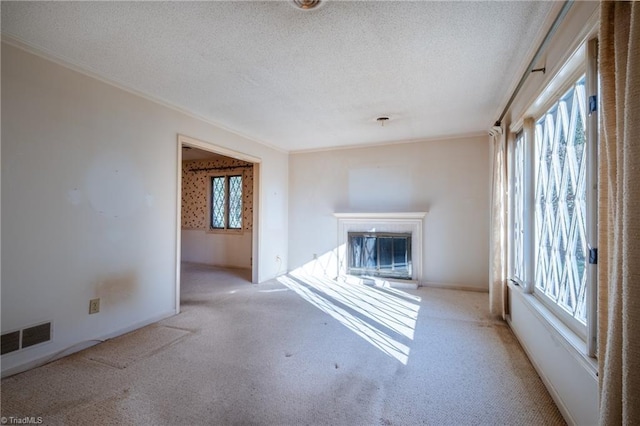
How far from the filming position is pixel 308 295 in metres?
4.01

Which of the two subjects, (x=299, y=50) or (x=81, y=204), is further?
(x=81, y=204)

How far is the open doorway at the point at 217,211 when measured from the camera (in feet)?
19.8

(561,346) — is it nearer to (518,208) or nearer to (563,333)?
(563,333)

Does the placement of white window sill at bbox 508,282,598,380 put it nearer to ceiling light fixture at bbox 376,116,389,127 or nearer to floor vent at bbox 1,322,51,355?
ceiling light fixture at bbox 376,116,389,127

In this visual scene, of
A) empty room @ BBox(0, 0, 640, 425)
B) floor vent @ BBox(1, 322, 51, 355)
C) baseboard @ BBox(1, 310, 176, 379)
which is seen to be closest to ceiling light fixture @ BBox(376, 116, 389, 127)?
empty room @ BBox(0, 0, 640, 425)

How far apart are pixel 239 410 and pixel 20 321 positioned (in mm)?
1713

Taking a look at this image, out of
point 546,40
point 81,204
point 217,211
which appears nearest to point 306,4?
point 546,40

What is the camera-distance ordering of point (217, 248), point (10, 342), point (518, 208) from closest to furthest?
point (10, 342) → point (518, 208) → point (217, 248)

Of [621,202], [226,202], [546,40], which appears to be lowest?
[621,202]

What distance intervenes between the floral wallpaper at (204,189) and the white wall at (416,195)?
1.13 metres

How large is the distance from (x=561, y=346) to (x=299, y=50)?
8.11 ft

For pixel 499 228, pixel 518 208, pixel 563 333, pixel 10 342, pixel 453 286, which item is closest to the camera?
pixel 563 333

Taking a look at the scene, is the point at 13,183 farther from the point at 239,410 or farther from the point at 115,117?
the point at 239,410

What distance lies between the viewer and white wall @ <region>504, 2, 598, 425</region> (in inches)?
53.4
